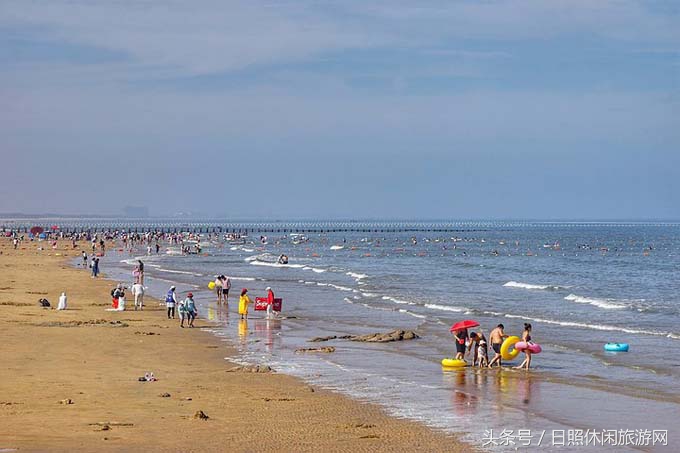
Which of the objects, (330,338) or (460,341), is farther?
(330,338)

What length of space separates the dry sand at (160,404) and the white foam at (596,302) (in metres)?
21.6

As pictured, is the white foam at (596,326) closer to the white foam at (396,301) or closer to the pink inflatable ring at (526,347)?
the white foam at (396,301)

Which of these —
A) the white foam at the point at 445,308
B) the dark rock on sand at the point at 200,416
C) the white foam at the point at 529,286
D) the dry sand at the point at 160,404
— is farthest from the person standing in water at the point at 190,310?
the white foam at the point at 529,286

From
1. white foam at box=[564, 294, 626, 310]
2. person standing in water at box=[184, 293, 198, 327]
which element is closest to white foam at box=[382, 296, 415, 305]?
white foam at box=[564, 294, 626, 310]

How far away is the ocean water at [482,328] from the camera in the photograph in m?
18.7

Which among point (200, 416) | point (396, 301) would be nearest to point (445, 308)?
point (396, 301)

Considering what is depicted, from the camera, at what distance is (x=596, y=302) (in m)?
45.8

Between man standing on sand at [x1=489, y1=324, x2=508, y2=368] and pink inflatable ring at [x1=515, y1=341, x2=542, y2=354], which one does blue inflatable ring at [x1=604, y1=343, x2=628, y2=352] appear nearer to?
man standing on sand at [x1=489, y1=324, x2=508, y2=368]

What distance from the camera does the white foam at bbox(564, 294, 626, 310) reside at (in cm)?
4372

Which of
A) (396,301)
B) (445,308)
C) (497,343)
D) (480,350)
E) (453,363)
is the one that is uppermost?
(497,343)

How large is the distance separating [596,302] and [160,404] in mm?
32086

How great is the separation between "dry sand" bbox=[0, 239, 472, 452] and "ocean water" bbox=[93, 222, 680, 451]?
118cm

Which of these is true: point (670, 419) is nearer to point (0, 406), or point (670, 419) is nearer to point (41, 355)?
point (0, 406)

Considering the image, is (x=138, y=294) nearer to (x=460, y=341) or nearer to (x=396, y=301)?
(x=396, y=301)
